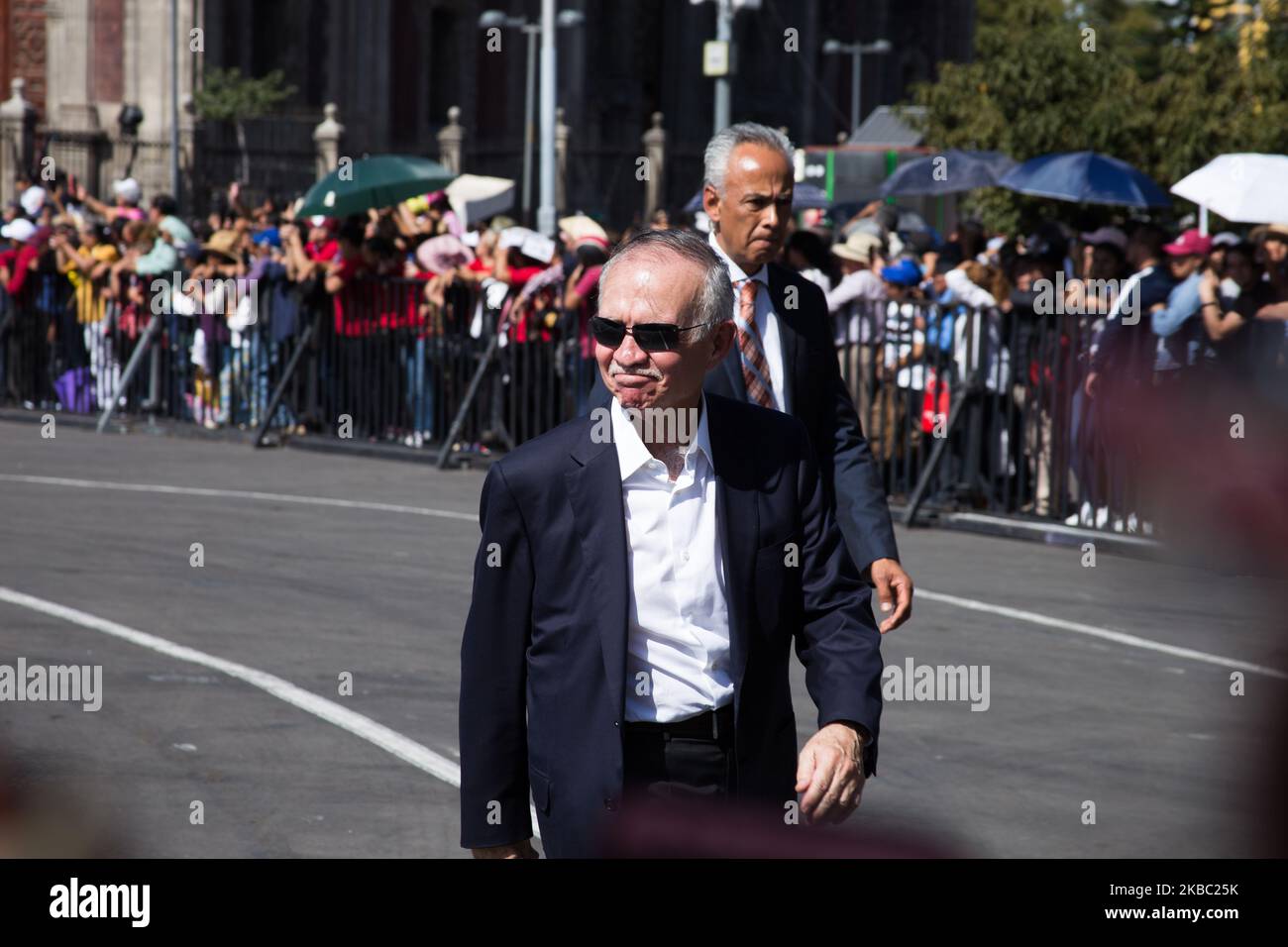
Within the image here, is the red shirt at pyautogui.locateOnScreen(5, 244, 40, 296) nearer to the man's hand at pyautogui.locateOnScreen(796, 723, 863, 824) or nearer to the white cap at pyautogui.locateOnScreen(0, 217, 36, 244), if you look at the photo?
the white cap at pyautogui.locateOnScreen(0, 217, 36, 244)

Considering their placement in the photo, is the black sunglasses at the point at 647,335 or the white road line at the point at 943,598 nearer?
the black sunglasses at the point at 647,335

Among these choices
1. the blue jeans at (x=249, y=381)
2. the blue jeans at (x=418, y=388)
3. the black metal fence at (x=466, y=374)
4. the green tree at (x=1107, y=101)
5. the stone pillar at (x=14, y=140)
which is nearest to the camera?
the black metal fence at (x=466, y=374)

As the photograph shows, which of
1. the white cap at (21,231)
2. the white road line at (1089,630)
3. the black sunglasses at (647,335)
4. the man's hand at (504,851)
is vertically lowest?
the white road line at (1089,630)

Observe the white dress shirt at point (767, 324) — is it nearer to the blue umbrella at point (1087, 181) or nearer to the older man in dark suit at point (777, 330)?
the older man in dark suit at point (777, 330)

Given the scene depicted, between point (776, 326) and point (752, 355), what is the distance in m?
0.12

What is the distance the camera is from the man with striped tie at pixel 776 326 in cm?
520

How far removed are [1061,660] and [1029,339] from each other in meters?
4.67

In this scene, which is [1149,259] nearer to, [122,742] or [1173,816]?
[1173,816]

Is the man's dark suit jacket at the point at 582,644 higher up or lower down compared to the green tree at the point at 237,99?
lower down

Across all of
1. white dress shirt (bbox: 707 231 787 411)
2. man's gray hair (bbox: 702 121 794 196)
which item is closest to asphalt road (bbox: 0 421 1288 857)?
white dress shirt (bbox: 707 231 787 411)

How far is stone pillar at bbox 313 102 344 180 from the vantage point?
43.4 m

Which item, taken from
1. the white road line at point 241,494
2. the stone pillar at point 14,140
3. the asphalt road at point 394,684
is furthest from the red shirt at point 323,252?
the stone pillar at point 14,140

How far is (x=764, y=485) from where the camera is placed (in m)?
3.82

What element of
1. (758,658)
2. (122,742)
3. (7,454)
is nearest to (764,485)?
(758,658)
